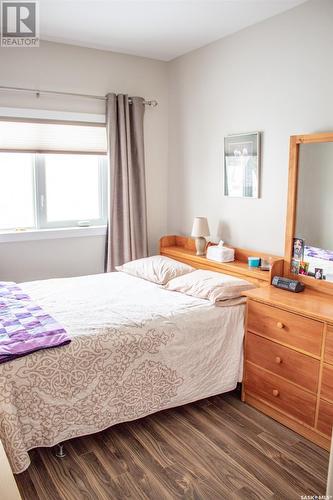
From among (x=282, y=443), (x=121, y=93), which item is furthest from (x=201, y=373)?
(x=121, y=93)

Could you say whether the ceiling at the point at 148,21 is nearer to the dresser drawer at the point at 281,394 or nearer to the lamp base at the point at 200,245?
the lamp base at the point at 200,245

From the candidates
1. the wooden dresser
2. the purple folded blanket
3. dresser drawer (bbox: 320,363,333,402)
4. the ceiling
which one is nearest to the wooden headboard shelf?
the wooden dresser

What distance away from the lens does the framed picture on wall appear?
304 centimetres

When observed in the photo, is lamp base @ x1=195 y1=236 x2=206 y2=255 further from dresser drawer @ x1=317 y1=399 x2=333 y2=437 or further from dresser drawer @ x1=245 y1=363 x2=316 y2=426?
dresser drawer @ x1=317 y1=399 x2=333 y2=437

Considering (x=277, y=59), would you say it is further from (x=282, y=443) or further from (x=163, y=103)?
(x=282, y=443)

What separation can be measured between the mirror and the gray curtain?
1.59 metres

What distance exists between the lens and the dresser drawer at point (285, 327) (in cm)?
219

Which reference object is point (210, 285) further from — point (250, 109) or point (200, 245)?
point (250, 109)

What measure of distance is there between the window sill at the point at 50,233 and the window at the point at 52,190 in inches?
→ 3.6

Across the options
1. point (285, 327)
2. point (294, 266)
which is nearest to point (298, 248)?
point (294, 266)

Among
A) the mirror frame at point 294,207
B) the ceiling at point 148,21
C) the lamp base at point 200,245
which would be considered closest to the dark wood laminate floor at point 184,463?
the mirror frame at point 294,207

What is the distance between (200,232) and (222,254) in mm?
334

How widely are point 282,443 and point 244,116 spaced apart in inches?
88.9

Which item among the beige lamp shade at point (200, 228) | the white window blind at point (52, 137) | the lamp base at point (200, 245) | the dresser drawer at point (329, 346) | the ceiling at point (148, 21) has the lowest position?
the dresser drawer at point (329, 346)
